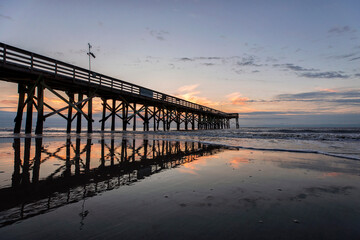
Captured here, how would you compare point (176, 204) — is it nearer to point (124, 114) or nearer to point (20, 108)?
point (20, 108)

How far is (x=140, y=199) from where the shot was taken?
215 cm

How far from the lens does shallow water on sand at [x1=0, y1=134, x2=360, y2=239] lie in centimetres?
147

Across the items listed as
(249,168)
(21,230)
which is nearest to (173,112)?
(249,168)

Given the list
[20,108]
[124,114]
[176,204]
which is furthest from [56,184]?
[124,114]

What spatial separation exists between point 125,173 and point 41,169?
163 centimetres

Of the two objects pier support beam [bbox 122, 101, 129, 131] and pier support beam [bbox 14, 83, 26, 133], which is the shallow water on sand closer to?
pier support beam [bbox 14, 83, 26, 133]

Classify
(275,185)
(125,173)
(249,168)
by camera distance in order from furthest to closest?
1. (249,168)
2. (125,173)
3. (275,185)

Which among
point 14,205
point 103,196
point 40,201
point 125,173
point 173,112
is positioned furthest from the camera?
point 173,112

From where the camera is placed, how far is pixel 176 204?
6.68 ft

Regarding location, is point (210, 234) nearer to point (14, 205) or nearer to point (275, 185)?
point (275, 185)

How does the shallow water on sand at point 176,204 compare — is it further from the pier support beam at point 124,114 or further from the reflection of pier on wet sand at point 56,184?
the pier support beam at point 124,114

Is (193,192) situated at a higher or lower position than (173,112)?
lower

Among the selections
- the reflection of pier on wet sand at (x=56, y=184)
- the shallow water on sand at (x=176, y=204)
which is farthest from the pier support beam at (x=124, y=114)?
the shallow water on sand at (x=176, y=204)

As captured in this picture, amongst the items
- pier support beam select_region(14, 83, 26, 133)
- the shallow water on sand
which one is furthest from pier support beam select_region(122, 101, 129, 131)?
the shallow water on sand
